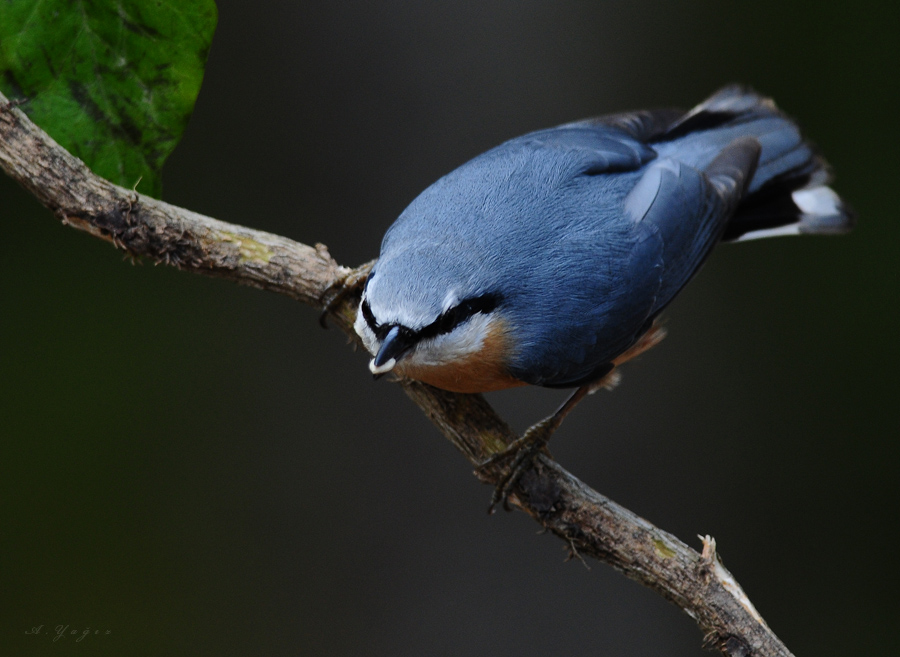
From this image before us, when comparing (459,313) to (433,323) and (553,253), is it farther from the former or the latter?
(553,253)

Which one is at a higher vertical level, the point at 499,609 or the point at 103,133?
the point at 103,133

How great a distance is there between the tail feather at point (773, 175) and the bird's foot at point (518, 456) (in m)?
1.01

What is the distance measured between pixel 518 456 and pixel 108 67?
1201 mm

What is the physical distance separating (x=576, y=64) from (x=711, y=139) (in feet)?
4.13

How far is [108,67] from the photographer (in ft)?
5.52

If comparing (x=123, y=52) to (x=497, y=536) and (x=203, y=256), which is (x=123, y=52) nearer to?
(x=203, y=256)

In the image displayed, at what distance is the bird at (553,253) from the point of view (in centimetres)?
182

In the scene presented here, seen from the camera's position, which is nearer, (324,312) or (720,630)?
(720,630)

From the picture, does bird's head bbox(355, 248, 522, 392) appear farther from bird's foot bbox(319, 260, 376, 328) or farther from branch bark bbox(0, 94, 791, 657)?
bird's foot bbox(319, 260, 376, 328)

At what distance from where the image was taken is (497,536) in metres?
3.57

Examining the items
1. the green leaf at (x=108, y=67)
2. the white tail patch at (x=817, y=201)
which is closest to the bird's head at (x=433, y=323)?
the green leaf at (x=108, y=67)

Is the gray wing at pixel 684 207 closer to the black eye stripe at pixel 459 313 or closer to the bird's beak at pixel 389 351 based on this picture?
the black eye stripe at pixel 459 313

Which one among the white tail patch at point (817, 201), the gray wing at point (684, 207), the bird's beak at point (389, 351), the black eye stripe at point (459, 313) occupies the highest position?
the bird's beak at point (389, 351)

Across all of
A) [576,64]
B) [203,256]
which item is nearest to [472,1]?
[576,64]
